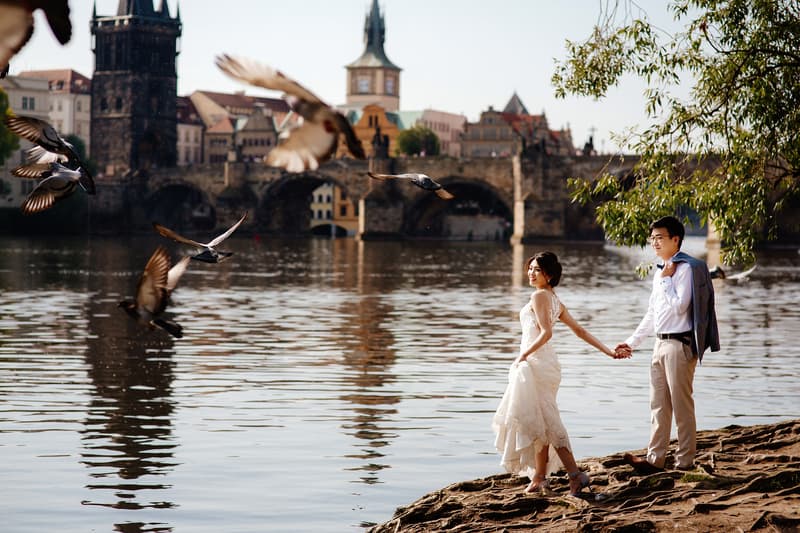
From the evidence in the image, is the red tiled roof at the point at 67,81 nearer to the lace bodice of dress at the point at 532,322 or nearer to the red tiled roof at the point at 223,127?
the red tiled roof at the point at 223,127

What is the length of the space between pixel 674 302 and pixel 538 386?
107 cm

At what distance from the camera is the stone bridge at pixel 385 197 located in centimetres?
11125

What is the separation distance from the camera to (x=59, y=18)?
9.37ft

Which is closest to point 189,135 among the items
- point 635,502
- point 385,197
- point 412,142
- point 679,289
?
point 412,142

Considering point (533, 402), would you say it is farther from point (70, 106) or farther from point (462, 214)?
point (70, 106)

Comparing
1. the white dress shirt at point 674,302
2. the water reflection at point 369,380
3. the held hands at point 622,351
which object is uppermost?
the white dress shirt at point 674,302

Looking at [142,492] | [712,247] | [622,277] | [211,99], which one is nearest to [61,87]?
[211,99]

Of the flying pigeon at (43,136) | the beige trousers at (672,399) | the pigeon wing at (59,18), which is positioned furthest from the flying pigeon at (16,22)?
the beige trousers at (672,399)

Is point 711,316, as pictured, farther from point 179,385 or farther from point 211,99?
point 211,99

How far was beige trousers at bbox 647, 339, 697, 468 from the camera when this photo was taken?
8938mm

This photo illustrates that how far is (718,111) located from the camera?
1245cm

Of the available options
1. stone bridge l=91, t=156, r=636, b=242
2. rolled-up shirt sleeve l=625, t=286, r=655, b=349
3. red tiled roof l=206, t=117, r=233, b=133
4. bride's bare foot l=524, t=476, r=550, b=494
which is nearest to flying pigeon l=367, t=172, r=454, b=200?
bride's bare foot l=524, t=476, r=550, b=494

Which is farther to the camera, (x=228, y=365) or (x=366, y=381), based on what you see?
(x=228, y=365)

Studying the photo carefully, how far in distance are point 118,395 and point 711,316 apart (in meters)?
10.5
